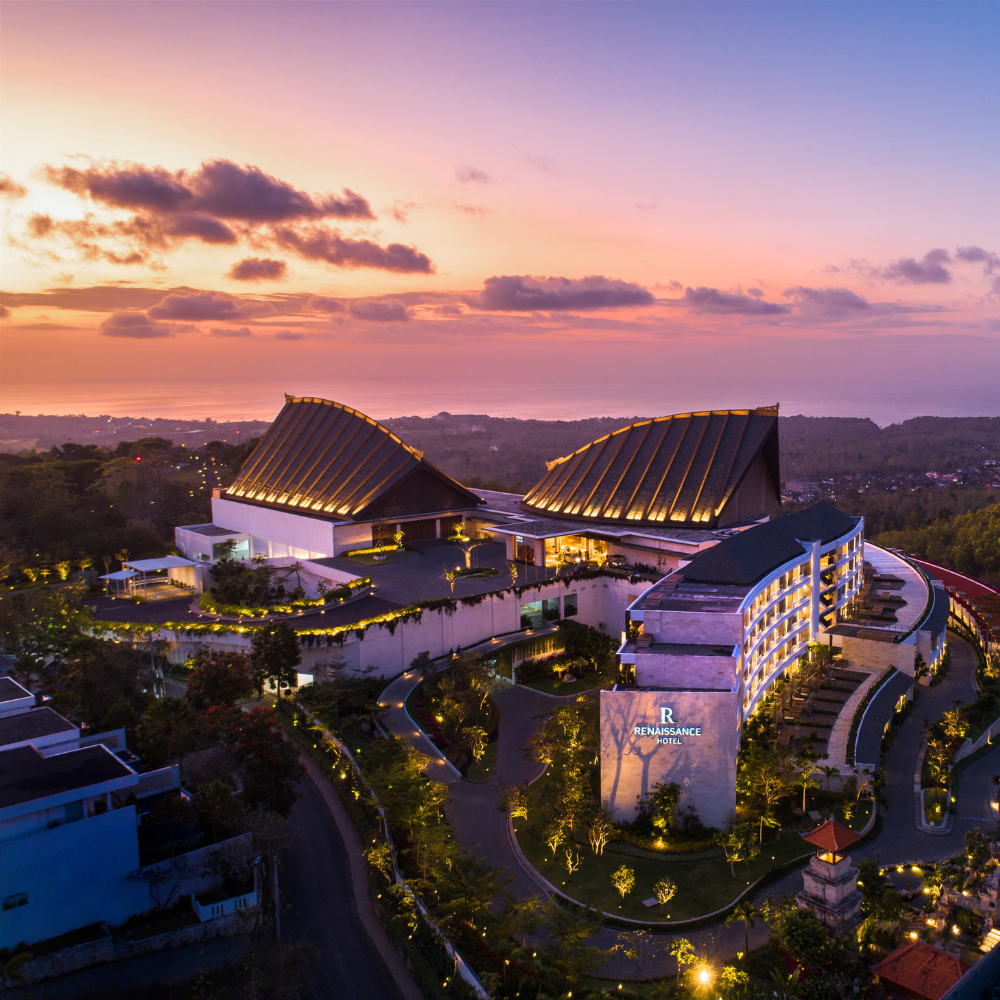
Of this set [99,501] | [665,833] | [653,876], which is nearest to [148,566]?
[99,501]

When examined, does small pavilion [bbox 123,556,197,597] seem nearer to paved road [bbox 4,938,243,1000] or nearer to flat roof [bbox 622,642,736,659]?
paved road [bbox 4,938,243,1000]

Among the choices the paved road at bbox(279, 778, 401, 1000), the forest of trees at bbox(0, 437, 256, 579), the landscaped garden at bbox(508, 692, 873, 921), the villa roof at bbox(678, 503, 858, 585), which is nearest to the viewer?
the paved road at bbox(279, 778, 401, 1000)

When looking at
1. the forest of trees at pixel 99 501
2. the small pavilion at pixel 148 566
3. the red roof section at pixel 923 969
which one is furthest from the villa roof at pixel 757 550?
the forest of trees at pixel 99 501

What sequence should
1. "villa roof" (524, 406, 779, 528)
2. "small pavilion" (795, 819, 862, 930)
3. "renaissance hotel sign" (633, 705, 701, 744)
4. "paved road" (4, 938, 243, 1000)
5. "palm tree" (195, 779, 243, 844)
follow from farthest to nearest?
1. "villa roof" (524, 406, 779, 528)
2. "renaissance hotel sign" (633, 705, 701, 744)
3. "palm tree" (195, 779, 243, 844)
4. "small pavilion" (795, 819, 862, 930)
5. "paved road" (4, 938, 243, 1000)

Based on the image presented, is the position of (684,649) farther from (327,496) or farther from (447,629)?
(327,496)

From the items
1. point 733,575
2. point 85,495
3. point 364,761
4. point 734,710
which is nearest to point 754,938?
point 734,710

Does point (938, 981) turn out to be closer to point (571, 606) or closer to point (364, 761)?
point (364, 761)

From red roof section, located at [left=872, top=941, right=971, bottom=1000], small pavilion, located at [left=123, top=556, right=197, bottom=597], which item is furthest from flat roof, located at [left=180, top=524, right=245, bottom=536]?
red roof section, located at [left=872, top=941, right=971, bottom=1000]
